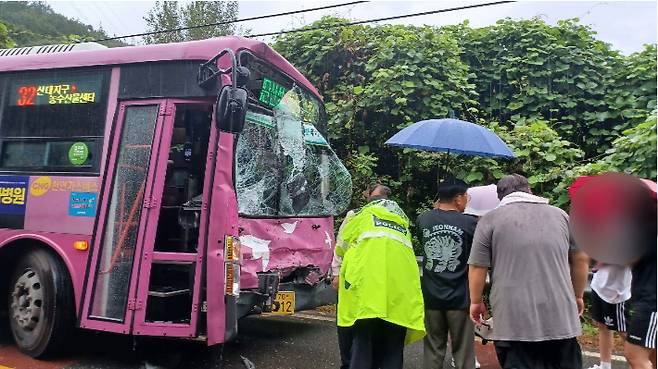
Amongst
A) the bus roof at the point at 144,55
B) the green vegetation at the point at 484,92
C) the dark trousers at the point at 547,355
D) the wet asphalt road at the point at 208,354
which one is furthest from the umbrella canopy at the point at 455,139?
the green vegetation at the point at 484,92

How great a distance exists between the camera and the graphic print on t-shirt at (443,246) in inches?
161

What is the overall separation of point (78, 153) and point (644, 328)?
181 inches

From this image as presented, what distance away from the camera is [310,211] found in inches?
225

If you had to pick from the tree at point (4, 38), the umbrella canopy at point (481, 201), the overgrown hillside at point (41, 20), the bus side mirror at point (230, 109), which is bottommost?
the umbrella canopy at point (481, 201)

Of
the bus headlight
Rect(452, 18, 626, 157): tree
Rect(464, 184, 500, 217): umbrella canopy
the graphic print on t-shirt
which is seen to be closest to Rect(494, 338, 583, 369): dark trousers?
the graphic print on t-shirt

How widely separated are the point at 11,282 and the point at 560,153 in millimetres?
6904

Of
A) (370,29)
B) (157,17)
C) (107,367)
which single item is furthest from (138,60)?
(157,17)

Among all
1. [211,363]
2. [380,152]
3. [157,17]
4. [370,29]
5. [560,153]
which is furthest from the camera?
[157,17]

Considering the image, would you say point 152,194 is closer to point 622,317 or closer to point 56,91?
point 56,91

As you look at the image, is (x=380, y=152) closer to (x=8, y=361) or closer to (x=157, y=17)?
(x=8, y=361)

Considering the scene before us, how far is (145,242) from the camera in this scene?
4.34m

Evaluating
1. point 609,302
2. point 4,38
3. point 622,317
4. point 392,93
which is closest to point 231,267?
point 609,302

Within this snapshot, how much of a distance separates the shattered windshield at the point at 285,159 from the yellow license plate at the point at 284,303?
0.77 metres

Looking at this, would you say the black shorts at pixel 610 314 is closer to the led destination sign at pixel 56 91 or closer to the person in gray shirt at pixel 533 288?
A: the person in gray shirt at pixel 533 288
